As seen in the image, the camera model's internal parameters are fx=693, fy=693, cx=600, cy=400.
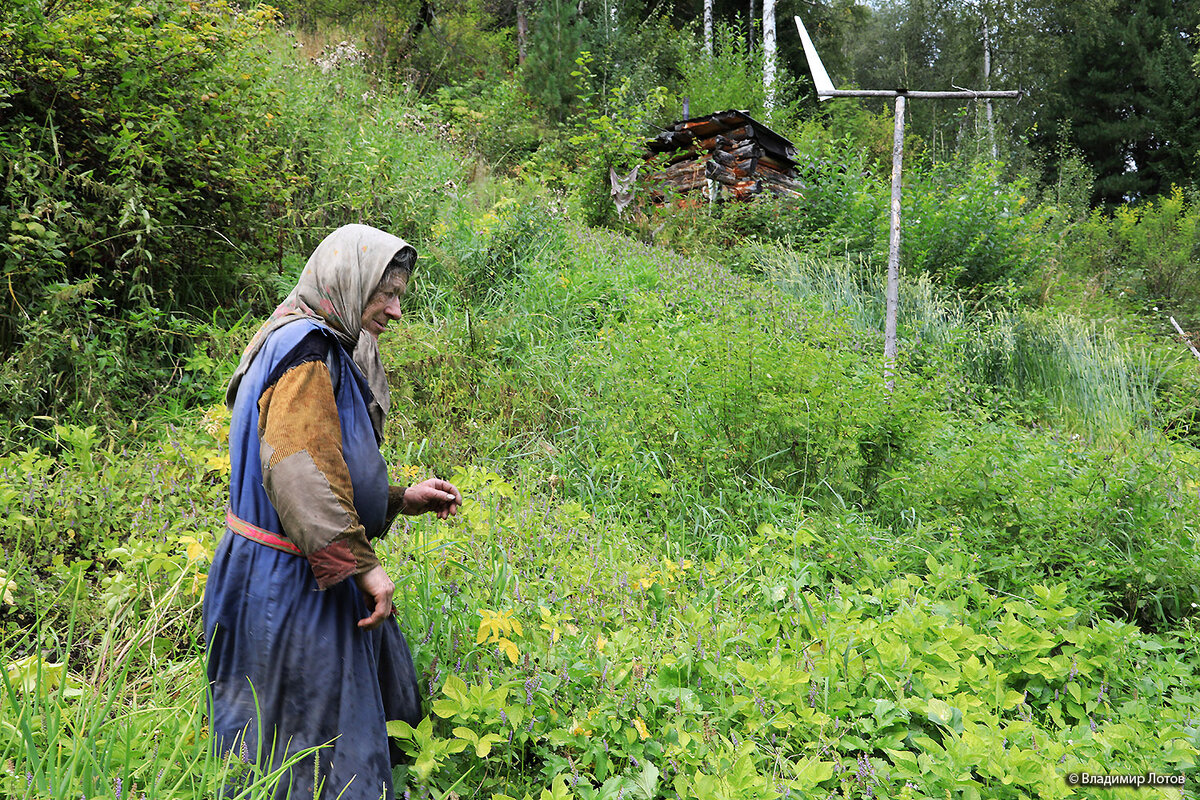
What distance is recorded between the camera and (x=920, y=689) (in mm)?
2500

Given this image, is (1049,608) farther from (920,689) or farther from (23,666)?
(23,666)

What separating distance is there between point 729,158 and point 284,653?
35.4 feet

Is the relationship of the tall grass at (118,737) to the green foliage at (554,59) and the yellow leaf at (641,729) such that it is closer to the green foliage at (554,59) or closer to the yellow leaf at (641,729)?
the yellow leaf at (641,729)

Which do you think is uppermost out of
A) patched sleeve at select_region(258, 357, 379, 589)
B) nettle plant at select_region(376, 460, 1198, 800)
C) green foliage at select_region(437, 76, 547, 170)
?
green foliage at select_region(437, 76, 547, 170)

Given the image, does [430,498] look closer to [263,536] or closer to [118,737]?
[263,536]

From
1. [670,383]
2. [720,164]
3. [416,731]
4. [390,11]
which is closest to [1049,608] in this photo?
[670,383]

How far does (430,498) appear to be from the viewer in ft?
7.41

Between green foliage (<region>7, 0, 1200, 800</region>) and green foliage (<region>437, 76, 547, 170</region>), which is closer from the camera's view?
green foliage (<region>7, 0, 1200, 800</region>)

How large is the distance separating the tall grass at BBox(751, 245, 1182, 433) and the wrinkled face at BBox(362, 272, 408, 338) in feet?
14.4

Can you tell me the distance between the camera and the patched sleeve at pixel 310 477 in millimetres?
1649

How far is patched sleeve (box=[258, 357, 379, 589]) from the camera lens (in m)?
1.65

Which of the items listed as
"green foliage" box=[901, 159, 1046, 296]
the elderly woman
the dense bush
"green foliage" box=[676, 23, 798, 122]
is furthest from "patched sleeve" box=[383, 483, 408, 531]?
"green foliage" box=[676, 23, 798, 122]

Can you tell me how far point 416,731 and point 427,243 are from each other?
475cm

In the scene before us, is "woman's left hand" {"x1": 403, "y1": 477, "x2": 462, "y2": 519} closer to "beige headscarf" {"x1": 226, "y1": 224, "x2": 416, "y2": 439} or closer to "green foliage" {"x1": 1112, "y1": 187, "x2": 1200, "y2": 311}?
"beige headscarf" {"x1": 226, "y1": 224, "x2": 416, "y2": 439}
